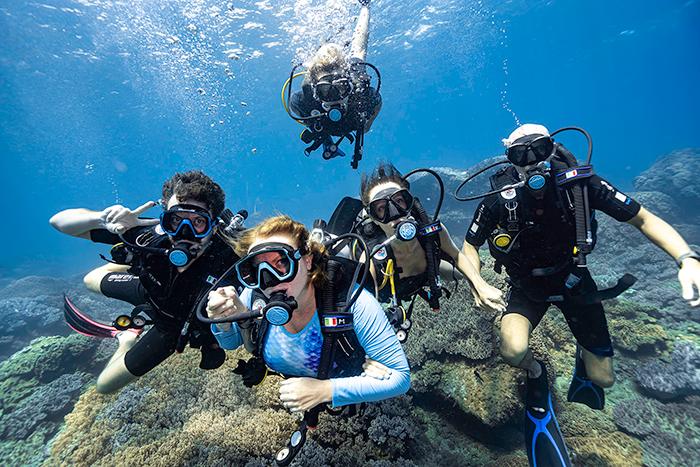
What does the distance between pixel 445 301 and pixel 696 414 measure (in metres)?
4.53

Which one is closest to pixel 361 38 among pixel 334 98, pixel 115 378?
pixel 334 98

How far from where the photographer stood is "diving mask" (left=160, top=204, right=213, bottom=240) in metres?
2.75

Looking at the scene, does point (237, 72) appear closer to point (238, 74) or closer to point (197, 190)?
point (238, 74)

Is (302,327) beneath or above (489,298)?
beneath

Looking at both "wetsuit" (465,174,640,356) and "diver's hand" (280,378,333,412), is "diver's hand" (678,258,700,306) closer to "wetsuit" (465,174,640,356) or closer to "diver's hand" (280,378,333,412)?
"wetsuit" (465,174,640,356)

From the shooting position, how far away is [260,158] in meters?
98.8

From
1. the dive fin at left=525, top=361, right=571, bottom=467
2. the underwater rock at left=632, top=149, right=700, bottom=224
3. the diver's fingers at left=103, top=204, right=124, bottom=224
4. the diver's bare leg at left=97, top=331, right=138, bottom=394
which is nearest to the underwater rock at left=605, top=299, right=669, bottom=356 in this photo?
the dive fin at left=525, top=361, right=571, bottom=467

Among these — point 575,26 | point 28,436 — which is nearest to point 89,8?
point 28,436

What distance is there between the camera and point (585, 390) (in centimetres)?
365

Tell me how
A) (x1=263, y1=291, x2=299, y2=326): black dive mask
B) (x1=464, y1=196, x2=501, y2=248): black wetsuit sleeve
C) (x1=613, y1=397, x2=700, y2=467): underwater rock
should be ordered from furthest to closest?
(x1=613, y1=397, x2=700, y2=467): underwater rock < (x1=464, y1=196, x2=501, y2=248): black wetsuit sleeve < (x1=263, y1=291, x2=299, y2=326): black dive mask

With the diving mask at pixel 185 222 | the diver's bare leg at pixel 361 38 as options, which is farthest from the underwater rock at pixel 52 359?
the diver's bare leg at pixel 361 38

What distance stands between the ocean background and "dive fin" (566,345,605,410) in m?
1.29

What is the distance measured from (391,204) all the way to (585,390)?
3.77 meters

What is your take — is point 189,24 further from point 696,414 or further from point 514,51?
point 514,51
